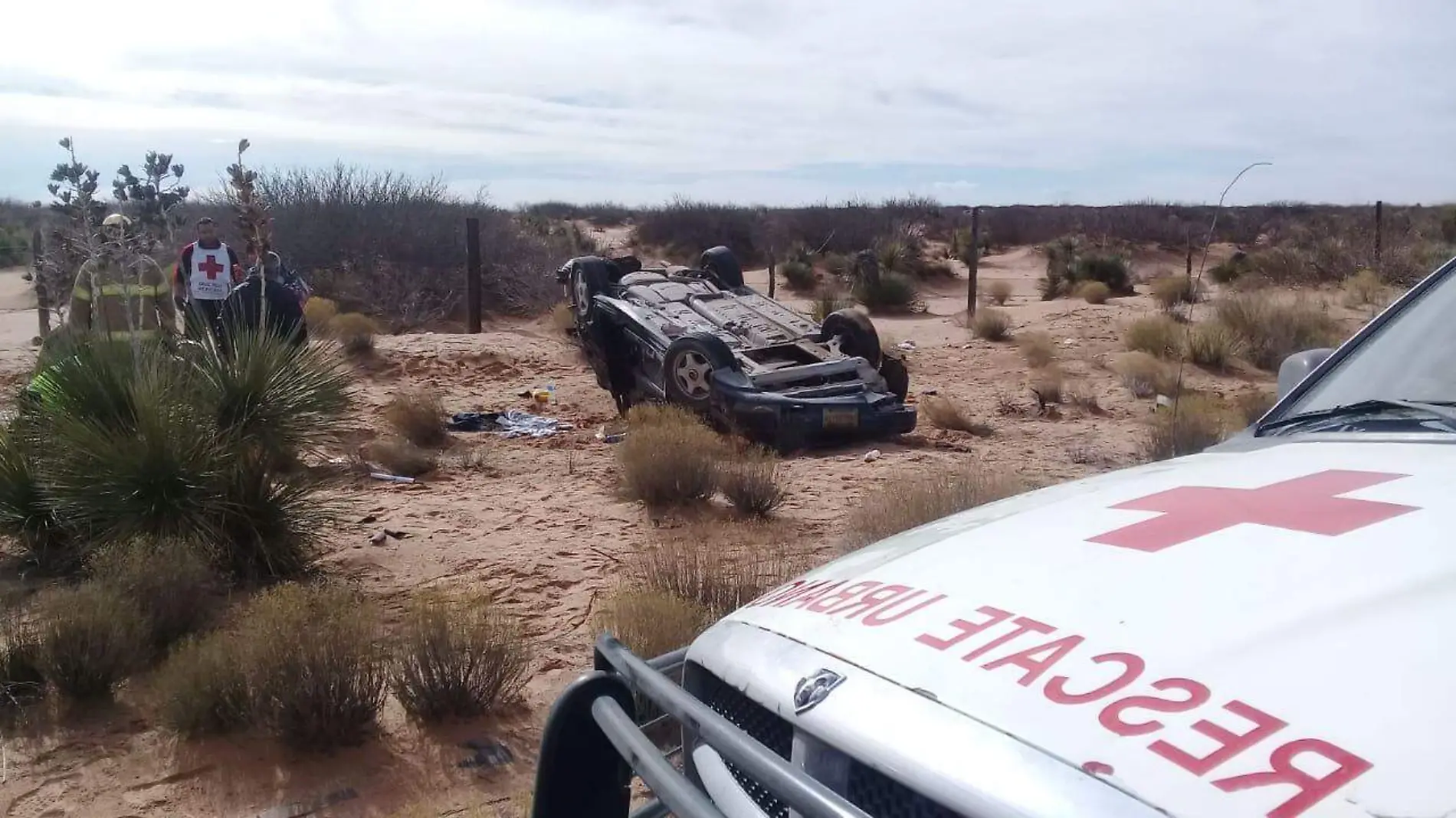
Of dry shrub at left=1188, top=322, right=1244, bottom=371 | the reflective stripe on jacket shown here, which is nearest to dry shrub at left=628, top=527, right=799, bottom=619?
the reflective stripe on jacket

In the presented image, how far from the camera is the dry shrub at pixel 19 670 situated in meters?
4.83

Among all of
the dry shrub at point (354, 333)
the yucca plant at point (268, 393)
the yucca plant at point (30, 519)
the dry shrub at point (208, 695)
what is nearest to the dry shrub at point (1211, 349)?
the dry shrub at point (354, 333)

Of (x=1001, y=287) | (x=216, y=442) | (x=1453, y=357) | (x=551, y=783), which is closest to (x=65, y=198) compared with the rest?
(x=216, y=442)

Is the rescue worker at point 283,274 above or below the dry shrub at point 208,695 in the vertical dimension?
above

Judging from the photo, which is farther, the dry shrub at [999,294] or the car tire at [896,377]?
the dry shrub at [999,294]

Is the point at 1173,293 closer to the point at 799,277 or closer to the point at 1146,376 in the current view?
the point at 1146,376

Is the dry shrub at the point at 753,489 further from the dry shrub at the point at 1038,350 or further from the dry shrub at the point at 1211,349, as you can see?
the dry shrub at the point at 1211,349

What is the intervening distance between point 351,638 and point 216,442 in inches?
92.4

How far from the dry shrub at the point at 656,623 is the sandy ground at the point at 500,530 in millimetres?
377

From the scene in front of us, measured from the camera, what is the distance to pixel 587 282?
12.1 m

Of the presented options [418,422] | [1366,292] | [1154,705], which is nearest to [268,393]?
[418,422]

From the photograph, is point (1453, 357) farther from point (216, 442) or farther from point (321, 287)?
point (321, 287)

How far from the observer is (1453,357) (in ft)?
9.76

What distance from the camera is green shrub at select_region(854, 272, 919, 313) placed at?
24.2m
